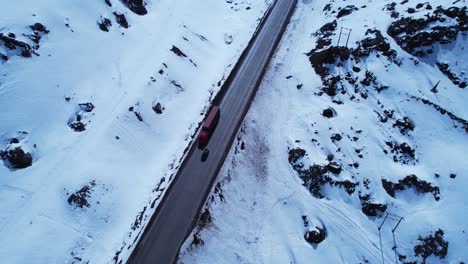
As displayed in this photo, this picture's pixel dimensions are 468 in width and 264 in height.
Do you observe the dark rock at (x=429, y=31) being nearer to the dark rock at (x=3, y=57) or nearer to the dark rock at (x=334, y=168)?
the dark rock at (x=334, y=168)

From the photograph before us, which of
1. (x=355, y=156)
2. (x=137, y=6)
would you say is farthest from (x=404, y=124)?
(x=137, y=6)

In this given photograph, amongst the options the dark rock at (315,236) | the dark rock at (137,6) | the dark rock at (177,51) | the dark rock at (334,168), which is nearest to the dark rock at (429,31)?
the dark rock at (334,168)

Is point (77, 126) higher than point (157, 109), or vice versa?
point (77, 126)

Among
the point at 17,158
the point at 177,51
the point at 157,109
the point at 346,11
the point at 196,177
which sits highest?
the point at 177,51

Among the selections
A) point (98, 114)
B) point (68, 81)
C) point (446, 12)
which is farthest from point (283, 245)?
point (446, 12)

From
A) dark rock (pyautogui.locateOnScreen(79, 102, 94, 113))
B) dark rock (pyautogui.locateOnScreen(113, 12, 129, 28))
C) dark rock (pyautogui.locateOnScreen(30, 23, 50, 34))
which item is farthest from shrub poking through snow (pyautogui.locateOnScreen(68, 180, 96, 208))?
dark rock (pyautogui.locateOnScreen(113, 12, 129, 28))

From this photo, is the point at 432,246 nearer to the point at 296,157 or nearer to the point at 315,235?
the point at 315,235
